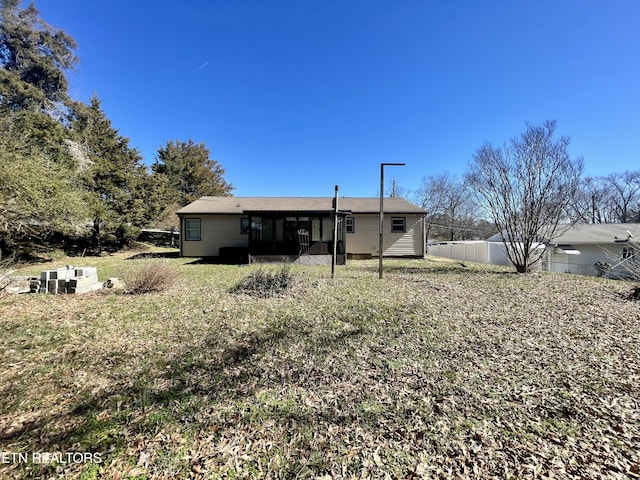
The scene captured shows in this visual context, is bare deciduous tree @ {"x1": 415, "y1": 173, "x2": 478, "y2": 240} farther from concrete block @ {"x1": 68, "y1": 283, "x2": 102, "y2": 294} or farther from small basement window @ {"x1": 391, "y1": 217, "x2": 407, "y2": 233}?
concrete block @ {"x1": 68, "y1": 283, "x2": 102, "y2": 294}

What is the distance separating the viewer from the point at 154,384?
9.62ft

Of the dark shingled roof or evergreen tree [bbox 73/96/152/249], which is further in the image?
evergreen tree [bbox 73/96/152/249]

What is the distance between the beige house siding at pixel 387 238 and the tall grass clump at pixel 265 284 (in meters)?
8.58

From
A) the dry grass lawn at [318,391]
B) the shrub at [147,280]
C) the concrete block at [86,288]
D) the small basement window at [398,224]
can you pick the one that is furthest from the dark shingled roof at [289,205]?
the dry grass lawn at [318,391]

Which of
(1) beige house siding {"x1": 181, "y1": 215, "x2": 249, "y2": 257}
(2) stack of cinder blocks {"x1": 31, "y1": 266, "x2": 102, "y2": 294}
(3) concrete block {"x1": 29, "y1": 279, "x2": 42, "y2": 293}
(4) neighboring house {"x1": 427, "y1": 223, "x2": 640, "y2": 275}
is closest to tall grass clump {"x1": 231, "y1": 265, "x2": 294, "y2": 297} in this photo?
(2) stack of cinder blocks {"x1": 31, "y1": 266, "x2": 102, "y2": 294}

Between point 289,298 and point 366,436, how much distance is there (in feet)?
14.3

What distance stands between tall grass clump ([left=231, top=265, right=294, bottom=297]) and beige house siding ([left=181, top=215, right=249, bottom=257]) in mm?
8287

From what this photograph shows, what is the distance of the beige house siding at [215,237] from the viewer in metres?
15.4

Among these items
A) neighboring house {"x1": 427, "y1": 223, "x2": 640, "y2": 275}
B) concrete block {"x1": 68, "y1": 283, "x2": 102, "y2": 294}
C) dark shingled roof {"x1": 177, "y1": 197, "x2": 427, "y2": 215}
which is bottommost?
concrete block {"x1": 68, "y1": 283, "x2": 102, "y2": 294}

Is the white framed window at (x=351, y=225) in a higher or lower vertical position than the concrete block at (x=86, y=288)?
higher

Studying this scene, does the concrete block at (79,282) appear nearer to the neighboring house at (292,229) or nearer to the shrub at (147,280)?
Answer: the shrub at (147,280)

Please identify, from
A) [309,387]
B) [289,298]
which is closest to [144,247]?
[289,298]

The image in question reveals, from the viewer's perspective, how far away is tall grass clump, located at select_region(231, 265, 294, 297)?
6855mm

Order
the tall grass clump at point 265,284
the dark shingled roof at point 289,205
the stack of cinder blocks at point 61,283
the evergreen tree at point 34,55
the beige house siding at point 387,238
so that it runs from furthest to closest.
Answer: the evergreen tree at point 34,55
the beige house siding at point 387,238
the dark shingled roof at point 289,205
the tall grass clump at point 265,284
the stack of cinder blocks at point 61,283
